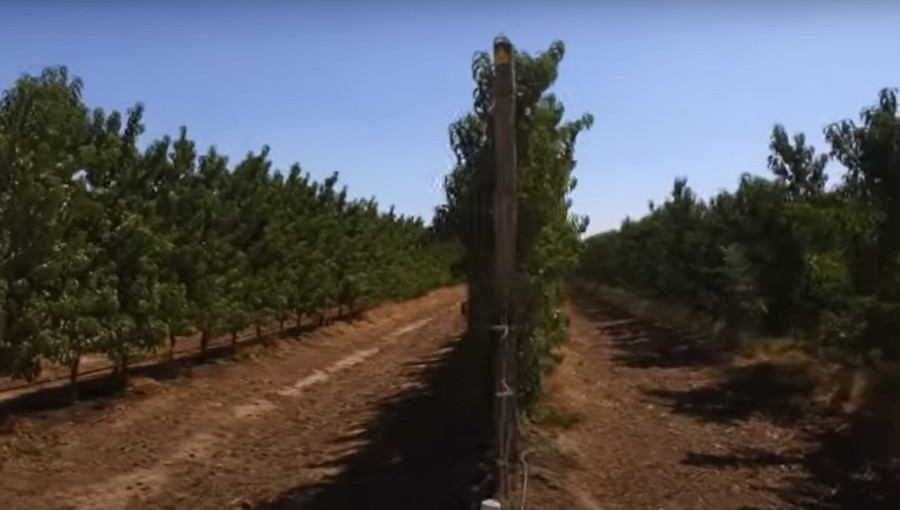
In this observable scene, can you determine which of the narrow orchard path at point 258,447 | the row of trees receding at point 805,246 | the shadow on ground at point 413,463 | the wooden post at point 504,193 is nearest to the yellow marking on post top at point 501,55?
the wooden post at point 504,193

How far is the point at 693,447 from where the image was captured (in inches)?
682

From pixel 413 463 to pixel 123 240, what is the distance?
9689 mm

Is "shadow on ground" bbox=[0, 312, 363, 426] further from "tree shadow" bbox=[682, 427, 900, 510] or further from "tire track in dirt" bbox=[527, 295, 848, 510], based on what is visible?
"tree shadow" bbox=[682, 427, 900, 510]

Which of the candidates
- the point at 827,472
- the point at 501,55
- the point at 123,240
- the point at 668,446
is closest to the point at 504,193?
the point at 501,55

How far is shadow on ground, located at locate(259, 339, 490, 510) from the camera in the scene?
12422 mm

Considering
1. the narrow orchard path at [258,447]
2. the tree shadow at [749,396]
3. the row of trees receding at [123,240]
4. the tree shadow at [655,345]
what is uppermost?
the row of trees receding at [123,240]

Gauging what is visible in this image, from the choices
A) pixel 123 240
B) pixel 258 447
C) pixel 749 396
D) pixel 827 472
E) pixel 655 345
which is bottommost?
pixel 258 447

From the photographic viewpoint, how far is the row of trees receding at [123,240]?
1742cm

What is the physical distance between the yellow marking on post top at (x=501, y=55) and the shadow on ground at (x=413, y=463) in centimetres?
467

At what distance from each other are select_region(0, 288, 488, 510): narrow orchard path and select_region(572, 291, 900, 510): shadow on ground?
4387 millimetres

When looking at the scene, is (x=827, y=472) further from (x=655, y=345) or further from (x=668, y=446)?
(x=655, y=345)

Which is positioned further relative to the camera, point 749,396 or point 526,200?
point 749,396

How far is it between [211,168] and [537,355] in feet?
52.2

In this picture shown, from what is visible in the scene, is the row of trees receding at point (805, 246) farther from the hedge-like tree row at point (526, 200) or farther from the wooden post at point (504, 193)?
the wooden post at point (504, 193)
